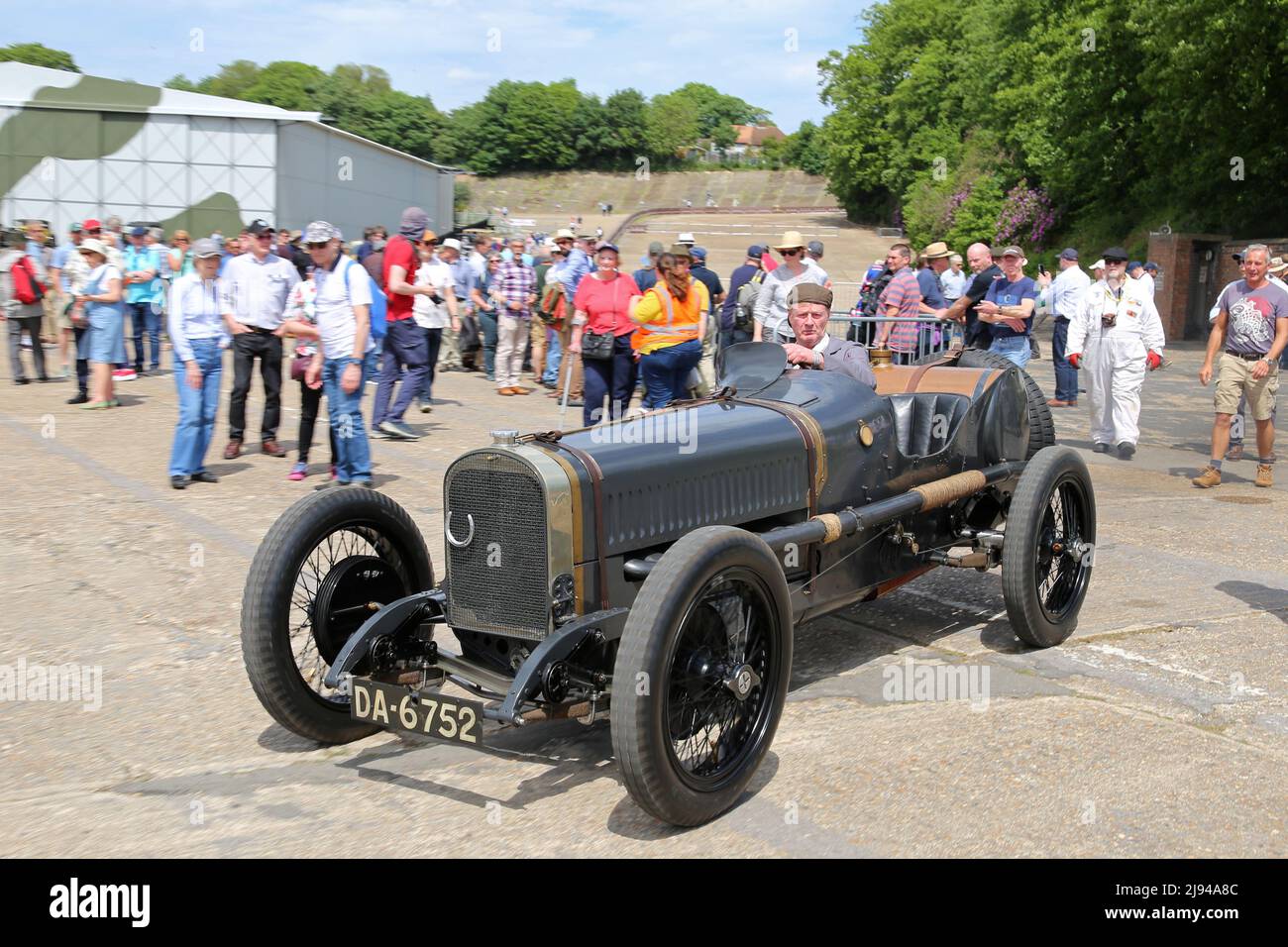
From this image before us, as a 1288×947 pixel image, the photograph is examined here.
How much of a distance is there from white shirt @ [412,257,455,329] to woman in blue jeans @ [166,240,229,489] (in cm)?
225

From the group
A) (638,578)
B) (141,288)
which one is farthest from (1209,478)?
(141,288)

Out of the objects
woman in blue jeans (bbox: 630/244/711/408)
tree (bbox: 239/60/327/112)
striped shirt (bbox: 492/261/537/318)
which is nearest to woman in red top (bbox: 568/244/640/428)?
woman in blue jeans (bbox: 630/244/711/408)

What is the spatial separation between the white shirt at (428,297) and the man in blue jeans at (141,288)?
14.4ft

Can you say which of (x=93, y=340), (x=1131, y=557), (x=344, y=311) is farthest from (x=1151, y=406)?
(x=93, y=340)

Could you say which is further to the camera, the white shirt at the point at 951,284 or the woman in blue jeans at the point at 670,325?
the white shirt at the point at 951,284

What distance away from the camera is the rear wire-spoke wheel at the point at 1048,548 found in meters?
5.73

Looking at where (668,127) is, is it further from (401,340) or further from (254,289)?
(254,289)

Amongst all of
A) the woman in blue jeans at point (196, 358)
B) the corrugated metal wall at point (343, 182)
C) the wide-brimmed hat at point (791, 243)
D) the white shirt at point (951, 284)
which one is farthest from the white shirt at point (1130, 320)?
the corrugated metal wall at point (343, 182)

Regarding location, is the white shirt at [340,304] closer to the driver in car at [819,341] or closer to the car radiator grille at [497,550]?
the driver in car at [819,341]

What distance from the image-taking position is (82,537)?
7801mm

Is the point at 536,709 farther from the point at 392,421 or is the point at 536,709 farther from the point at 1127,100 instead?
the point at 1127,100

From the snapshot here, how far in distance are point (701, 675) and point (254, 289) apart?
7.26 metres

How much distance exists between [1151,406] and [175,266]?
13.1 m

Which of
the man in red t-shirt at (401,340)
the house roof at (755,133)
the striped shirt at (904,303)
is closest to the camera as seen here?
the man in red t-shirt at (401,340)
